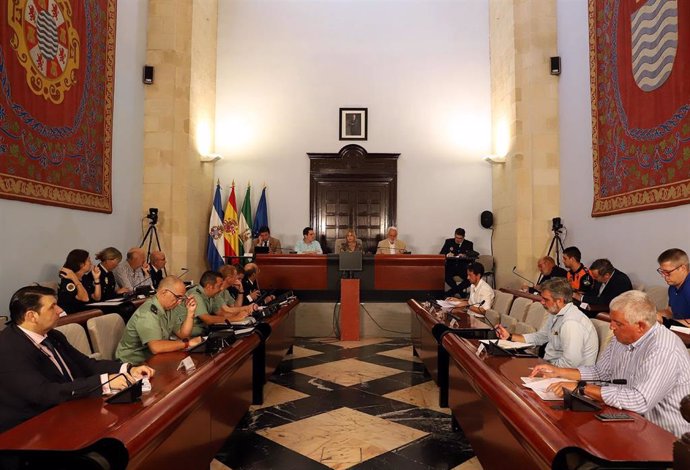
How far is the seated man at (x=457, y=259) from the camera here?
7.08 meters

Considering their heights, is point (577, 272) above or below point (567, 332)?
above

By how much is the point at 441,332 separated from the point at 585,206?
3891 millimetres

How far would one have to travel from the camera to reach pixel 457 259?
7.29 meters

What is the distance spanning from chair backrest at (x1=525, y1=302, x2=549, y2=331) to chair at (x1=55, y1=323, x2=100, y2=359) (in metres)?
2.72

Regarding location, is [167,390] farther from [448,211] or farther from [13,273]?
[448,211]

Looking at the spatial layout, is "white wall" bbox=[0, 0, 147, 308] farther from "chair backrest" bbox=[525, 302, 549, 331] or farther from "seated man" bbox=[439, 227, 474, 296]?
"seated man" bbox=[439, 227, 474, 296]

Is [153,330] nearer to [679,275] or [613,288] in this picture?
[679,275]

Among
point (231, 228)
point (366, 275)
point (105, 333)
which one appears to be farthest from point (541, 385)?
point (231, 228)

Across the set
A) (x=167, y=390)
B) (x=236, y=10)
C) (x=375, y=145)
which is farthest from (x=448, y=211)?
(x=167, y=390)

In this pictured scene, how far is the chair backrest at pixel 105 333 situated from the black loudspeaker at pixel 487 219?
6.36 meters

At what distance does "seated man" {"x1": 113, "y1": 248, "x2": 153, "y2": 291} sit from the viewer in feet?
17.2

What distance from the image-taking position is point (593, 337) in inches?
97.5

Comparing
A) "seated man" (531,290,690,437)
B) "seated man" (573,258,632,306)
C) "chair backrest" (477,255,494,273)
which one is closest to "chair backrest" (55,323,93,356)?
"seated man" (531,290,690,437)

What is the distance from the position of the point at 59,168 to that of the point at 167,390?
148 inches
